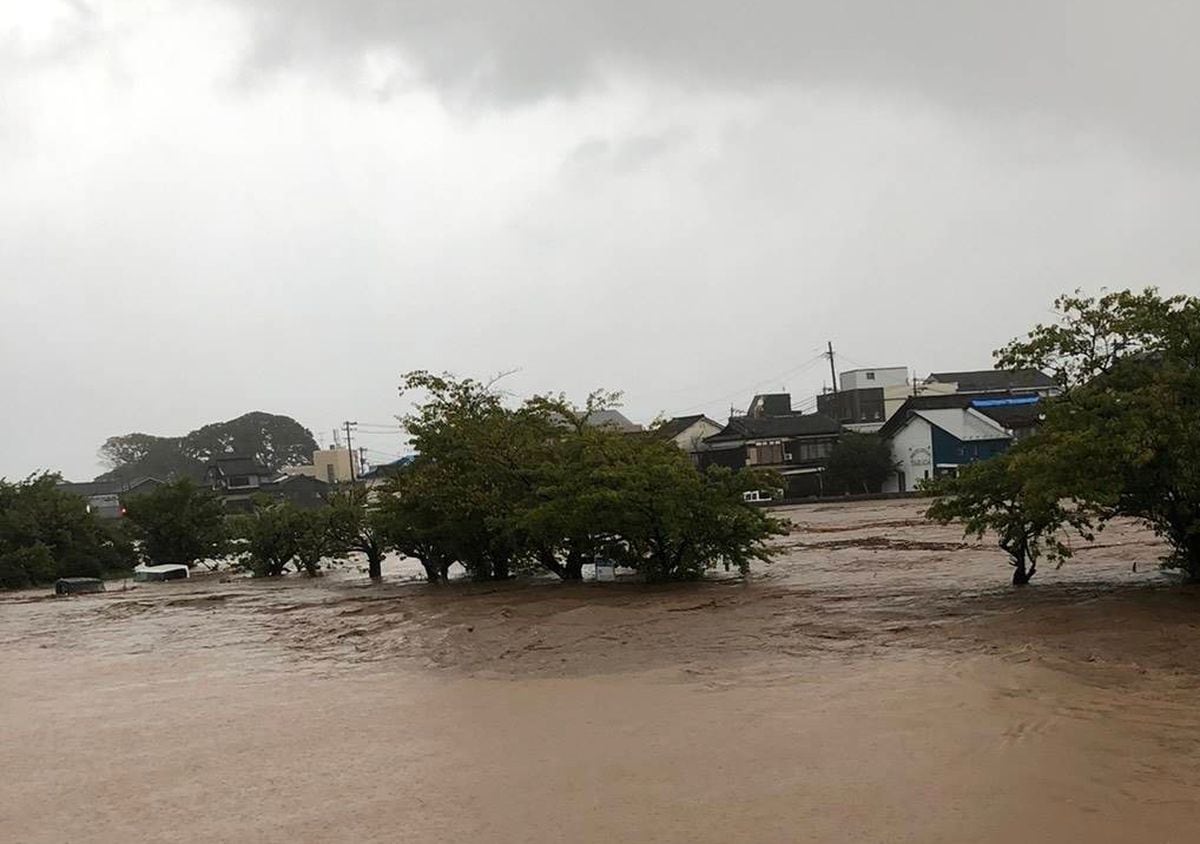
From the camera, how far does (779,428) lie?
6378cm

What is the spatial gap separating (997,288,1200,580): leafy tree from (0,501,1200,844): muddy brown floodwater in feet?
4.11

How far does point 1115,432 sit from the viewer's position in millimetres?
11555

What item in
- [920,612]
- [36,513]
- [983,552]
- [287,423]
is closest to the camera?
[920,612]

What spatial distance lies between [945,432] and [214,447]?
228 feet

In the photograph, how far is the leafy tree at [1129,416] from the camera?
11.4 metres

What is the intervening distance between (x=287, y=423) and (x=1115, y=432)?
321ft

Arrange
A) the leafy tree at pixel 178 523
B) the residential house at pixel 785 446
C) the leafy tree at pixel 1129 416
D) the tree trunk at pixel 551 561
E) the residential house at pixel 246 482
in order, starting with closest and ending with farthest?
the leafy tree at pixel 1129 416
the tree trunk at pixel 551 561
the leafy tree at pixel 178 523
the residential house at pixel 785 446
the residential house at pixel 246 482

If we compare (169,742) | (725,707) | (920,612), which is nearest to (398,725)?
(169,742)

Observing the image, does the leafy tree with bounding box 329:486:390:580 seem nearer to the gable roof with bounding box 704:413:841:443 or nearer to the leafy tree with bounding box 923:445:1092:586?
the leafy tree with bounding box 923:445:1092:586

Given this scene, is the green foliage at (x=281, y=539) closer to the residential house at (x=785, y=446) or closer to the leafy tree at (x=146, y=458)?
the residential house at (x=785, y=446)

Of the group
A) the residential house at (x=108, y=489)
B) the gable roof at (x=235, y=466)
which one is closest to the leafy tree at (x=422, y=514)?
the residential house at (x=108, y=489)

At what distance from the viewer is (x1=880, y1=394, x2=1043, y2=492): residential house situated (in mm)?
53094

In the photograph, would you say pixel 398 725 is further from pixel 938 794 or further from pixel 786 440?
pixel 786 440

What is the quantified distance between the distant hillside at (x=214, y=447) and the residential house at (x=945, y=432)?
6154 cm
